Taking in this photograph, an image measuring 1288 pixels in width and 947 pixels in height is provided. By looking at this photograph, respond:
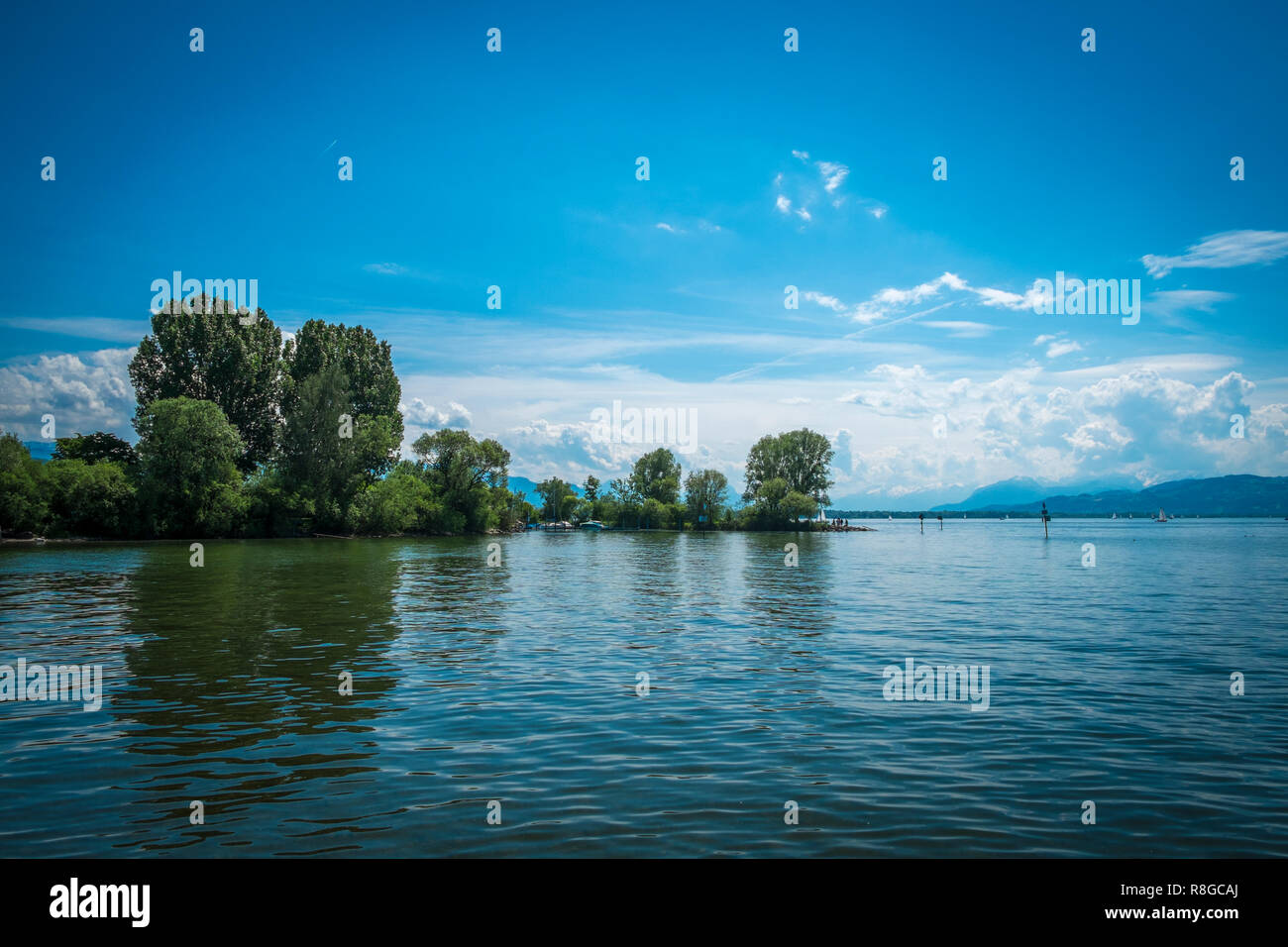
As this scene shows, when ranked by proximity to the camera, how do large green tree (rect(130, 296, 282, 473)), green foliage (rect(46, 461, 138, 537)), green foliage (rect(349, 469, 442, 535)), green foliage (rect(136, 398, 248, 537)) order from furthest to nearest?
green foliage (rect(349, 469, 442, 535)) < large green tree (rect(130, 296, 282, 473)) < green foliage (rect(136, 398, 248, 537)) < green foliage (rect(46, 461, 138, 537))

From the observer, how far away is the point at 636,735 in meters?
14.2

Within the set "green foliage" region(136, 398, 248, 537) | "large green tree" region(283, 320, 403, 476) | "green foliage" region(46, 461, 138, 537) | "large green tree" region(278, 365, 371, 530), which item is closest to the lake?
"green foliage" region(136, 398, 248, 537)

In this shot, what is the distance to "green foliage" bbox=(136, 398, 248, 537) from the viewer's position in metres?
100

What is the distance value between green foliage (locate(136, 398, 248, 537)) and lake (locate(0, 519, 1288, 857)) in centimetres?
7487

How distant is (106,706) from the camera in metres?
15.9

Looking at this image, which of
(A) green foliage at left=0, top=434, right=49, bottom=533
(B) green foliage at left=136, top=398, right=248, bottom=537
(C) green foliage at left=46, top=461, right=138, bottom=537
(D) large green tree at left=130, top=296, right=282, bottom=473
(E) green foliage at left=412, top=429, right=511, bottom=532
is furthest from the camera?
(E) green foliage at left=412, top=429, right=511, bottom=532

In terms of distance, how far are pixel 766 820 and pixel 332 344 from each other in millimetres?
139034

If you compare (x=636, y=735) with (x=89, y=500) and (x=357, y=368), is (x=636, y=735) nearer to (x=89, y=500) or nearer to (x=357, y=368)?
(x=89, y=500)

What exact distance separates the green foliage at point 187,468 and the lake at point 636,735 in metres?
74.9

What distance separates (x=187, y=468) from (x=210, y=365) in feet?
84.5

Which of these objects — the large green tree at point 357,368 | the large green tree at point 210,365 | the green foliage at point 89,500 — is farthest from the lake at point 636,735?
the large green tree at point 357,368

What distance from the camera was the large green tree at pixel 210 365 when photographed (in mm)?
116438

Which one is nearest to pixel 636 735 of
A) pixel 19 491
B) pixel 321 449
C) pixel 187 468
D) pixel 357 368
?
pixel 187 468

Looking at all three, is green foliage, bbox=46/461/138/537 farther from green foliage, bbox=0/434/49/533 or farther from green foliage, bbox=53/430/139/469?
green foliage, bbox=53/430/139/469
